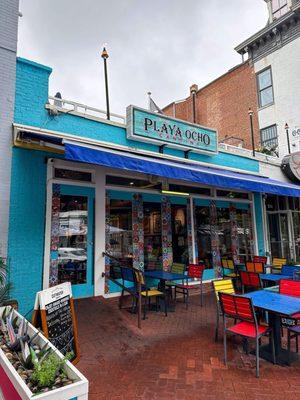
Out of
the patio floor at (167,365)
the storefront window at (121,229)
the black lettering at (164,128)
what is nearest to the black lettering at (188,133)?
the black lettering at (164,128)

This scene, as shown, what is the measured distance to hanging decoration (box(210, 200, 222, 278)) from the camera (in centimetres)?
969

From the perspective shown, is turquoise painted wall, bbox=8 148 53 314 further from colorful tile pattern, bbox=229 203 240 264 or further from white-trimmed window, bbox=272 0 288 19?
white-trimmed window, bbox=272 0 288 19

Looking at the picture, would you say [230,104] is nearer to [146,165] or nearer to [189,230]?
[189,230]

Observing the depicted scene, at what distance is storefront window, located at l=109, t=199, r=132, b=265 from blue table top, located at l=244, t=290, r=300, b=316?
371 centimetres

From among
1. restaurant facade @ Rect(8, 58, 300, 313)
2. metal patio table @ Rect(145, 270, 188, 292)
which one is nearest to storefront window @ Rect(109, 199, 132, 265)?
restaurant facade @ Rect(8, 58, 300, 313)

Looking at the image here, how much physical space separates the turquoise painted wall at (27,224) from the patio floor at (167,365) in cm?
118

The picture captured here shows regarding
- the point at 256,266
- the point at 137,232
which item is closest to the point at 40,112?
the point at 137,232

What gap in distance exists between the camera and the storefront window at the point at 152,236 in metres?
8.02

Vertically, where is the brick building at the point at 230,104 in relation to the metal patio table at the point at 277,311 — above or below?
above

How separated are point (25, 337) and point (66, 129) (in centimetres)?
471

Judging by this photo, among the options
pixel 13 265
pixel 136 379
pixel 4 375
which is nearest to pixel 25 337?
pixel 4 375

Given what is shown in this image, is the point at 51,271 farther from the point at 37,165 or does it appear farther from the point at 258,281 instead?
the point at 258,281

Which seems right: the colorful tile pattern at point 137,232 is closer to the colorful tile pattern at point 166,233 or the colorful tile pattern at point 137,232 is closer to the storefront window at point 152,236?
the storefront window at point 152,236

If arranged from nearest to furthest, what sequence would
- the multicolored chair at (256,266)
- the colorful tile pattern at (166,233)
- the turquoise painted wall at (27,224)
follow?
the turquoise painted wall at (27,224)
the multicolored chair at (256,266)
the colorful tile pattern at (166,233)
